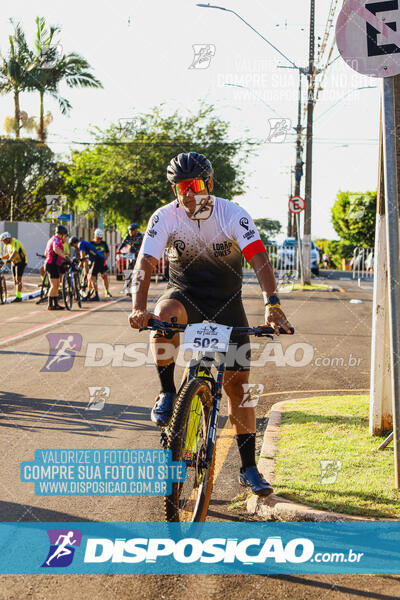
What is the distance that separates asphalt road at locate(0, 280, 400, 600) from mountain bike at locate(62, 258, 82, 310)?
88cm

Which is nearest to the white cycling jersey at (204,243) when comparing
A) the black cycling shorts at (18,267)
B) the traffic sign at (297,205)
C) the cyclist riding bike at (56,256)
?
the cyclist riding bike at (56,256)

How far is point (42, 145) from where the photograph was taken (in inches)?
1673

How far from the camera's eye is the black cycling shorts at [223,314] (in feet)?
14.1

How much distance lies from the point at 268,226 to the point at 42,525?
7324 centimetres

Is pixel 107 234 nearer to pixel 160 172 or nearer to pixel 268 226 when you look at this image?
pixel 160 172

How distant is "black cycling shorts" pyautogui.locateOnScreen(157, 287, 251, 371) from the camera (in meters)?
4.30

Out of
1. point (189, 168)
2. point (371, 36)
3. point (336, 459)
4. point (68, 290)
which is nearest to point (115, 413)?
point (336, 459)

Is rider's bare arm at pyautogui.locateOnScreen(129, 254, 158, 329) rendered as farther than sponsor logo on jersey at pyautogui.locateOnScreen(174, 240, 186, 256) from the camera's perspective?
No

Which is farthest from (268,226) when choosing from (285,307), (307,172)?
(285,307)

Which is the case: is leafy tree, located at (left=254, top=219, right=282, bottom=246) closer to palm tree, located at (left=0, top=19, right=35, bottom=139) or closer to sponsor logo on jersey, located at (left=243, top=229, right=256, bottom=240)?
palm tree, located at (left=0, top=19, right=35, bottom=139)

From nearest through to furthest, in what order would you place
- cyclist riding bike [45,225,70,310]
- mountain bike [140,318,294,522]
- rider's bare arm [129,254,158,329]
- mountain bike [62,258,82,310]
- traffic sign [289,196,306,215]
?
mountain bike [140,318,294,522] → rider's bare arm [129,254,158,329] → cyclist riding bike [45,225,70,310] → mountain bike [62,258,82,310] → traffic sign [289,196,306,215]

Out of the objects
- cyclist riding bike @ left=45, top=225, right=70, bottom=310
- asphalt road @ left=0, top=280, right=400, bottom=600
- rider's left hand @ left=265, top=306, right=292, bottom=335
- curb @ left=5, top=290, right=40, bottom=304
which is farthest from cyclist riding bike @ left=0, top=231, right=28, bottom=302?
rider's left hand @ left=265, top=306, right=292, bottom=335

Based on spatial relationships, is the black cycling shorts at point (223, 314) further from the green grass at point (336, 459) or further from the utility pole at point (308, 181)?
the utility pole at point (308, 181)

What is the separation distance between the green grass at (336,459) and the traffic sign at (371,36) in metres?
2.62
